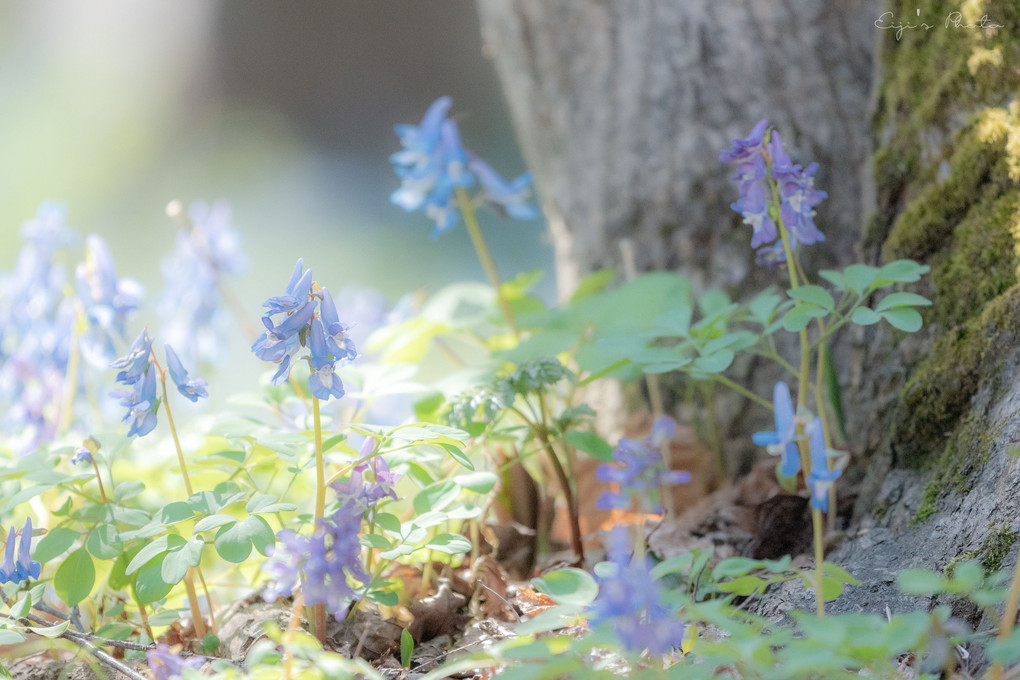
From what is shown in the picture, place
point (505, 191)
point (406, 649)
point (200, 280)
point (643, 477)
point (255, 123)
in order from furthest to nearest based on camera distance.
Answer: point (255, 123) < point (200, 280) < point (505, 191) < point (406, 649) < point (643, 477)

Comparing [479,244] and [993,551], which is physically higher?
[479,244]

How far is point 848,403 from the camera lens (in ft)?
6.77

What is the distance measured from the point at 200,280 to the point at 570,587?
2.05 meters

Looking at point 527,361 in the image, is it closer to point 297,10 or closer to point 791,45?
point 791,45

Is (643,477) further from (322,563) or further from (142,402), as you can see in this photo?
(142,402)

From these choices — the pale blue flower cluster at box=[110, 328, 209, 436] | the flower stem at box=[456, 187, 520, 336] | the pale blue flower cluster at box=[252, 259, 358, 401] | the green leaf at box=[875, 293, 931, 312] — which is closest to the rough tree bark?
the green leaf at box=[875, 293, 931, 312]

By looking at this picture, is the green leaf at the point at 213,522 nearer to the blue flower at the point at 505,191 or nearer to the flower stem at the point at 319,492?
the flower stem at the point at 319,492

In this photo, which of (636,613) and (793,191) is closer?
(636,613)

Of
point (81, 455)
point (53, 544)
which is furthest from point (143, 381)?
point (53, 544)

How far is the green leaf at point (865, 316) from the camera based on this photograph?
1.43 metres

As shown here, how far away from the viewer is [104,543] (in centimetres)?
134

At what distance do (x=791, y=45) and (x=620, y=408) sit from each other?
1249 millimetres

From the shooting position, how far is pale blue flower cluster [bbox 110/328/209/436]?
1.38 m

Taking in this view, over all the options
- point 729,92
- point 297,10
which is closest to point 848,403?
point 729,92
